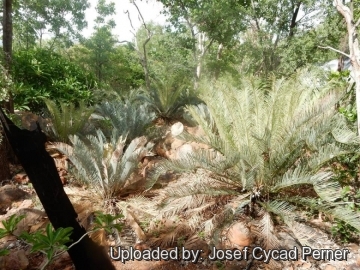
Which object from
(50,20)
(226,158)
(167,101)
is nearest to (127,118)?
(167,101)

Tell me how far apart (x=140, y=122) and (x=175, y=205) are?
335cm

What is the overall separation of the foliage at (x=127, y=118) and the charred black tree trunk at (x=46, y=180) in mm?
3752

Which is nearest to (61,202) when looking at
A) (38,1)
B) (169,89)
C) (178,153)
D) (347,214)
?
(347,214)

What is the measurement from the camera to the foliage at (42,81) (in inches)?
223

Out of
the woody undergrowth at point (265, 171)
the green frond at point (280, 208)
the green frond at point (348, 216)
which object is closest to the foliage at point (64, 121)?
the woody undergrowth at point (265, 171)

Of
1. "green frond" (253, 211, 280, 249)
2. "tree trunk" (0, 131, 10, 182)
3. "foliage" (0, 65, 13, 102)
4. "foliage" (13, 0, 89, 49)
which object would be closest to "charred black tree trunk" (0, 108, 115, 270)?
"green frond" (253, 211, 280, 249)

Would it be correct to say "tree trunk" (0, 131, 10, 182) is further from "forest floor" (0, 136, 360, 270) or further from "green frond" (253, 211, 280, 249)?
"green frond" (253, 211, 280, 249)

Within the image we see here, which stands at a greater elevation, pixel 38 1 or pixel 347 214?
pixel 38 1

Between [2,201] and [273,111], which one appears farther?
[2,201]

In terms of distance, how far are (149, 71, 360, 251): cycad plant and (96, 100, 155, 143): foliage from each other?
262cm

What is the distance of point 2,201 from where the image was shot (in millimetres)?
3844

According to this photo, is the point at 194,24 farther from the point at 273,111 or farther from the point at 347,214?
the point at 347,214

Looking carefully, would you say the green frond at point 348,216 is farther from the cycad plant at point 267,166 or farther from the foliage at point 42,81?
the foliage at point 42,81

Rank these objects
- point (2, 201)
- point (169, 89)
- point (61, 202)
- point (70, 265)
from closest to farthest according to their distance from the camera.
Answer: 1. point (61, 202)
2. point (70, 265)
3. point (2, 201)
4. point (169, 89)
